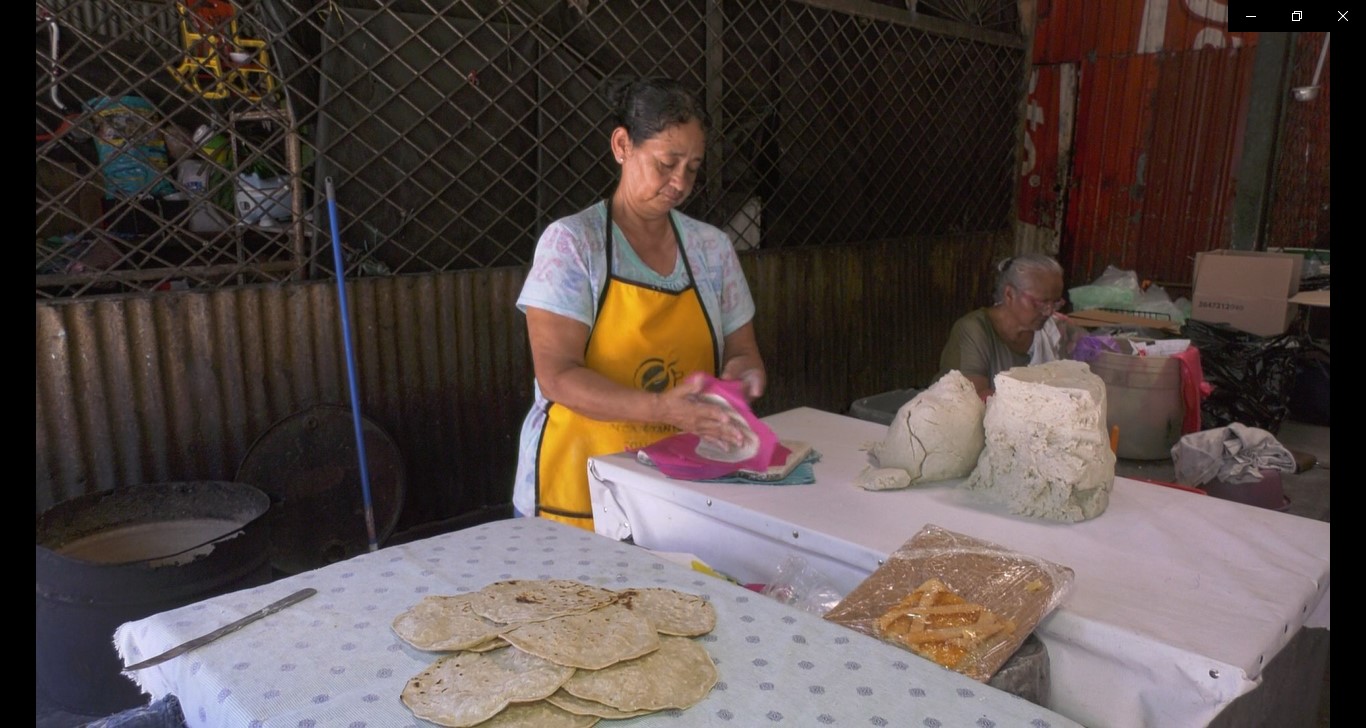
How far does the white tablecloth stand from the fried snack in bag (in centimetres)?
6

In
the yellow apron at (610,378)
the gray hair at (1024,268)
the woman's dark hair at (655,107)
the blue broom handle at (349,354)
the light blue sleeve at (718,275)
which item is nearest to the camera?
the woman's dark hair at (655,107)

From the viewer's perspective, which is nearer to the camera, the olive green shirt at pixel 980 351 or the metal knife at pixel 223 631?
the metal knife at pixel 223 631

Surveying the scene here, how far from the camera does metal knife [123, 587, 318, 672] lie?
3.44 feet

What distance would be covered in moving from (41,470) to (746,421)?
7.57 ft

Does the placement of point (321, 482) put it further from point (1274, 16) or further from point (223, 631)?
point (1274, 16)

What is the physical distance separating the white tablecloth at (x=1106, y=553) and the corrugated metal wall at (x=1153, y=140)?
15.8 feet

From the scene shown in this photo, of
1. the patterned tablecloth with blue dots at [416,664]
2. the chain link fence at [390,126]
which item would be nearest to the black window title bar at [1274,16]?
the chain link fence at [390,126]

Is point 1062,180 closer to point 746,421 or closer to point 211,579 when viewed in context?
point 746,421

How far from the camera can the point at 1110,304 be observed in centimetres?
483

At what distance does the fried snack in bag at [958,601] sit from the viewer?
112cm

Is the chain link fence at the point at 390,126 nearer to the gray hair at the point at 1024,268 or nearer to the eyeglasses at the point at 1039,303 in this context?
the gray hair at the point at 1024,268

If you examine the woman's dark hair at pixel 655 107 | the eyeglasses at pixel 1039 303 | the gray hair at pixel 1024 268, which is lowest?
the eyeglasses at pixel 1039 303

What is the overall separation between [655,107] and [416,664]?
53.2 inches

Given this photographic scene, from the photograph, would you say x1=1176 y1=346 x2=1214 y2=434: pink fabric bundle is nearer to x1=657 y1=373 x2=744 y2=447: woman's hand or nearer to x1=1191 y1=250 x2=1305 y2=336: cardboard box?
x1=1191 y1=250 x2=1305 y2=336: cardboard box
